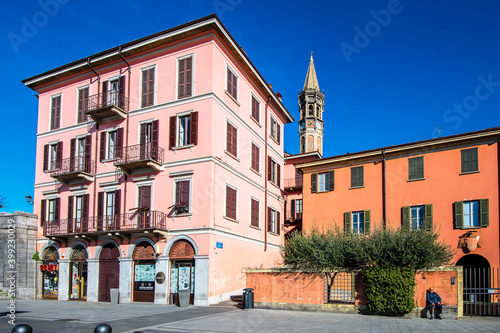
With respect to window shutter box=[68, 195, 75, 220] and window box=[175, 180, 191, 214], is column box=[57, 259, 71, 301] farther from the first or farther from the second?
window box=[175, 180, 191, 214]

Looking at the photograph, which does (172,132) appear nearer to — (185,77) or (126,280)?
(185,77)

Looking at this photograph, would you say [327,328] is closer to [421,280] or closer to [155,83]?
[421,280]

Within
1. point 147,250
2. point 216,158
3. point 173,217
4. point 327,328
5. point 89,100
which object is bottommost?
point 327,328

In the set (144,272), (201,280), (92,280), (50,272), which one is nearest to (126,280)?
(144,272)

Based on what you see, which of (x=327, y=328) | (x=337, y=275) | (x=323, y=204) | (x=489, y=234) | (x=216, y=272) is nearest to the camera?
(x=327, y=328)

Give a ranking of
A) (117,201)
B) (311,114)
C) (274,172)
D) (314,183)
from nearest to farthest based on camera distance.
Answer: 1. (117,201)
2. (314,183)
3. (274,172)
4. (311,114)

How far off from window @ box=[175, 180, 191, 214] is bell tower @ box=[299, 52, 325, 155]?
67.4 m

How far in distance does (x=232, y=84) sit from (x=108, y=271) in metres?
13.4

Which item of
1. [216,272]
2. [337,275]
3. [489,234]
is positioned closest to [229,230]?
[216,272]

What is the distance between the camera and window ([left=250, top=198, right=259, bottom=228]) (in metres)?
30.5

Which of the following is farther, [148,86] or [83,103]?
[83,103]

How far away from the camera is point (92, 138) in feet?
98.4

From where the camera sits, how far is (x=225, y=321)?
17.7m

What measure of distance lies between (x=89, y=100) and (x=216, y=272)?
14.2 meters
